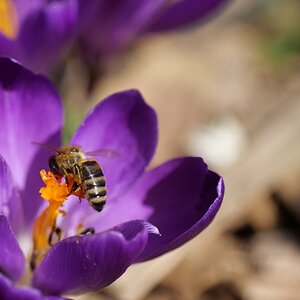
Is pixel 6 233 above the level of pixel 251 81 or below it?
above

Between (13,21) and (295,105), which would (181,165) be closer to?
(13,21)

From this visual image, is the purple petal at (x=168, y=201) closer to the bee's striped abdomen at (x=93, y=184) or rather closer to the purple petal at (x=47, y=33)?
the bee's striped abdomen at (x=93, y=184)

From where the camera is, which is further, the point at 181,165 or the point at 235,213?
the point at 235,213

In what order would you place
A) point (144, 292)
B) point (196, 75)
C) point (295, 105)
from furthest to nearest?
point (196, 75)
point (295, 105)
point (144, 292)

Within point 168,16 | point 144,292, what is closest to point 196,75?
point 168,16

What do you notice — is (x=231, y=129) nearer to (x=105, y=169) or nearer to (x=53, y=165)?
(x=105, y=169)

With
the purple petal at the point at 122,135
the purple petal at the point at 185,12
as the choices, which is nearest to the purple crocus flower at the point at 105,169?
the purple petal at the point at 122,135
